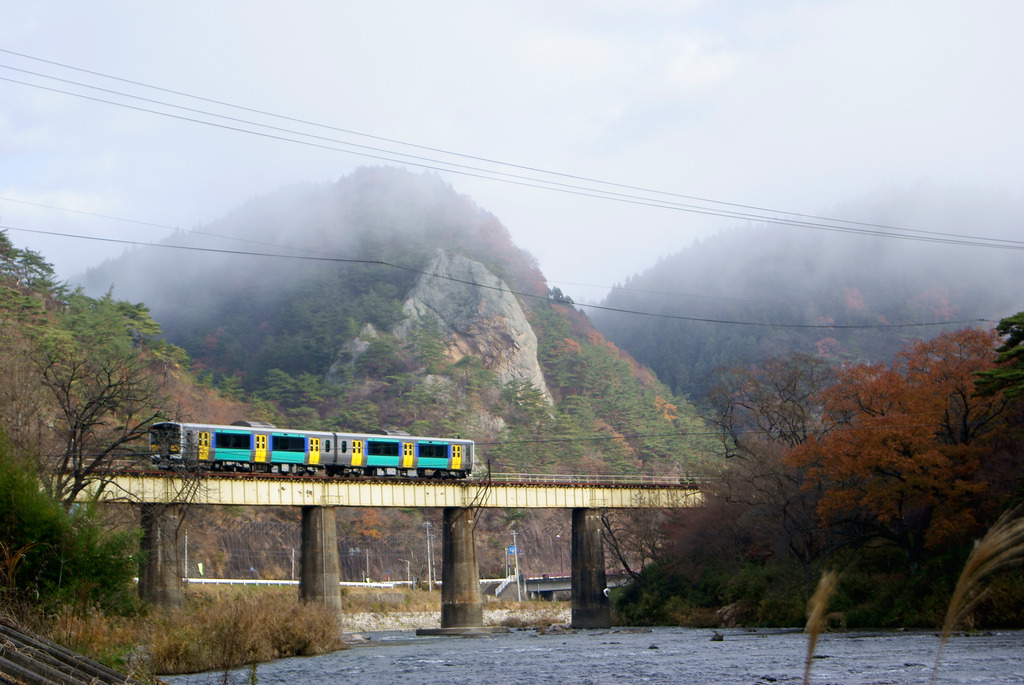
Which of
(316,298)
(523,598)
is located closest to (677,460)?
(523,598)

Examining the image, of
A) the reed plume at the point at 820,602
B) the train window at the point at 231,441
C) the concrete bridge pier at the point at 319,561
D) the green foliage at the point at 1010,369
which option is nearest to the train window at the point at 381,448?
the concrete bridge pier at the point at 319,561

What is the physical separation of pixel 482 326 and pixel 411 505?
102m

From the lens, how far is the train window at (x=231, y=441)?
53469mm

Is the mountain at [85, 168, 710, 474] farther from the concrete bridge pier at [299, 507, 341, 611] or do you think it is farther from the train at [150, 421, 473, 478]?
the concrete bridge pier at [299, 507, 341, 611]

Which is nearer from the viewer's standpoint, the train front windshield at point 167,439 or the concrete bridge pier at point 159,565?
the concrete bridge pier at point 159,565

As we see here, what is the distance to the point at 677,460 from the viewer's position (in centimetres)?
12781

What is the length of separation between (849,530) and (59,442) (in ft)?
145

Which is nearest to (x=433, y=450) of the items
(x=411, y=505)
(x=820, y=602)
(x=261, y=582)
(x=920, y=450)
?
(x=411, y=505)

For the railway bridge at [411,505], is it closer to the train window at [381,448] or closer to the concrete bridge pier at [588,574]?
the concrete bridge pier at [588,574]

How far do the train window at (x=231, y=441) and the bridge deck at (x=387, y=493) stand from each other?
229cm

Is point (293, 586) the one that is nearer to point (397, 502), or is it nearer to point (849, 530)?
point (397, 502)

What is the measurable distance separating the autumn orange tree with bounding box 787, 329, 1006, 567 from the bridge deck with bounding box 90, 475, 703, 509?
956 inches

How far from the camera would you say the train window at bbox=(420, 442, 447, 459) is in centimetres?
6253

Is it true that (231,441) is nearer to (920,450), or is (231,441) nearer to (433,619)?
(433,619)
